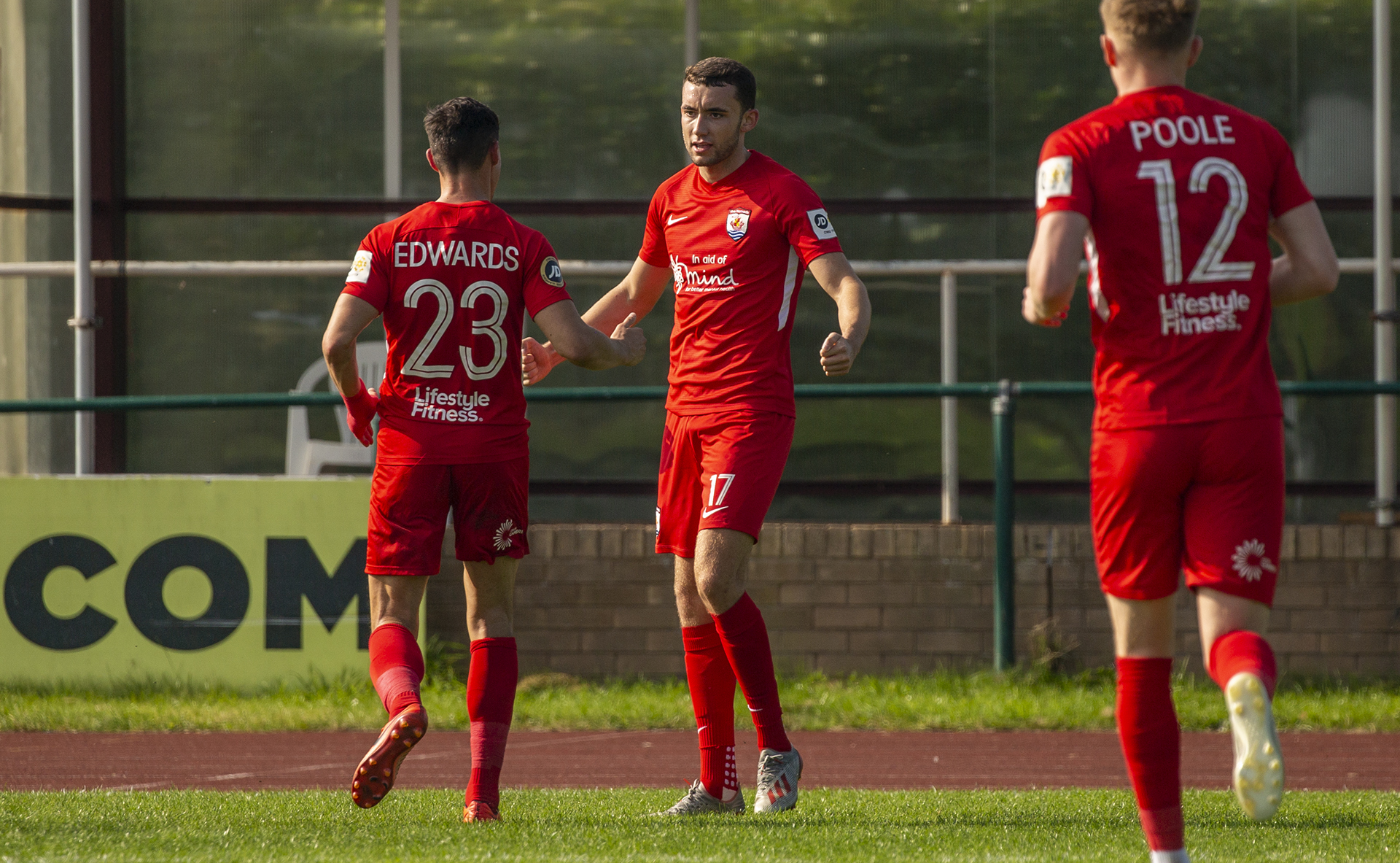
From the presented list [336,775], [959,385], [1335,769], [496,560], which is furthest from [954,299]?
[496,560]

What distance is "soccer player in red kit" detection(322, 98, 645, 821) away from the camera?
14.8 feet

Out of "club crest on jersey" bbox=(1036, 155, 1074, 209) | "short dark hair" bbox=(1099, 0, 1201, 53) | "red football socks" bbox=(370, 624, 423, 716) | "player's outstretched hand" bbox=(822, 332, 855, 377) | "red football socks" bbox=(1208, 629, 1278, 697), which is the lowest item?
"red football socks" bbox=(370, 624, 423, 716)

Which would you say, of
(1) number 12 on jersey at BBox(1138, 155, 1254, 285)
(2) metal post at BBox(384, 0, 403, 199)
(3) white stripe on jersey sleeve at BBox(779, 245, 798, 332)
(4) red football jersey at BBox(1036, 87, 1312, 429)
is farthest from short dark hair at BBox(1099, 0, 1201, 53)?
(2) metal post at BBox(384, 0, 403, 199)

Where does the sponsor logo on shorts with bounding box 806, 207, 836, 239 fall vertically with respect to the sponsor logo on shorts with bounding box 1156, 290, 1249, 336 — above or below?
above

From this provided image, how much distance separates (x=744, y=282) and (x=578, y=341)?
62 cm

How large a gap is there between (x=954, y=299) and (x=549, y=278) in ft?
16.9

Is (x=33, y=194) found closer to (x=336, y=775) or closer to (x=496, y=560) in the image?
(x=336, y=775)

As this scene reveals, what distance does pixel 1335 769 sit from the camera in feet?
21.9

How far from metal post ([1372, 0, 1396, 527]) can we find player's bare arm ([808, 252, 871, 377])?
5444mm

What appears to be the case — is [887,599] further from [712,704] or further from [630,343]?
[630,343]

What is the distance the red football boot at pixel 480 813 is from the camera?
4496 millimetres

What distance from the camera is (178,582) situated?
8.15m

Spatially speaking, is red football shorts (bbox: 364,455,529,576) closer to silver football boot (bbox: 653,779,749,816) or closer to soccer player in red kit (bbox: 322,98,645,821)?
soccer player in red kit (bbox: 322,98,645,821)

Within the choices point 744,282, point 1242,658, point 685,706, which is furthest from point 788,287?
point 685,706
